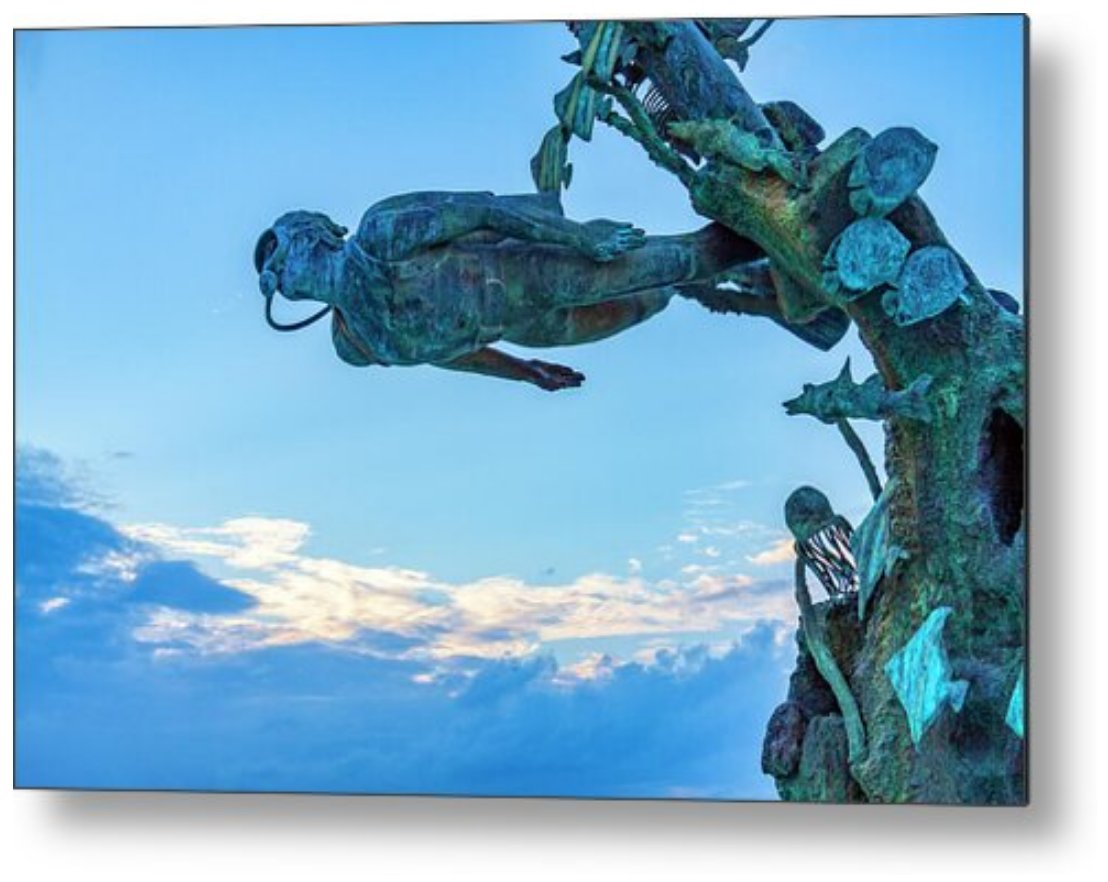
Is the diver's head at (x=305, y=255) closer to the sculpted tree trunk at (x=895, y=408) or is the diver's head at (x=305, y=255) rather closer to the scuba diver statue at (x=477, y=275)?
the scuba diver statue at (x=477, y=275)

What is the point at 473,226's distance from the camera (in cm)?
486

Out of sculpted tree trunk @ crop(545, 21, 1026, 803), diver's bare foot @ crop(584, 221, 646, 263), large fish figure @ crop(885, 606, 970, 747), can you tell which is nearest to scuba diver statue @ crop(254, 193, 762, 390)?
diver's bare foot @ crop(584, 221, 646, 263)

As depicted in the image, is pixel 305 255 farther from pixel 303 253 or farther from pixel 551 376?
pixel 551 376

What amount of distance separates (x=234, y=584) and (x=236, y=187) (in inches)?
28.7

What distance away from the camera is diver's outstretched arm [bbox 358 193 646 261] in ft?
15.9

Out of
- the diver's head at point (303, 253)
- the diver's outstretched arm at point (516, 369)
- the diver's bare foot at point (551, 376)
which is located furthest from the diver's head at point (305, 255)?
the diver's bare foot at point (551, 376)

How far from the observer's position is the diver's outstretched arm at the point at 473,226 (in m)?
4.86

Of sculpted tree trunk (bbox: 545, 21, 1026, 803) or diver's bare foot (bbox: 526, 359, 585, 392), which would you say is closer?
sculpted tree trunk (bbox: 545, 21, 1026, 803)

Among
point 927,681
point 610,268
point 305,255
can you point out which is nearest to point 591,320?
point 610,268

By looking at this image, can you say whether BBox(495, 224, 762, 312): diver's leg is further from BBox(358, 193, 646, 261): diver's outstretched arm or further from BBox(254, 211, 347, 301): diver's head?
BBox(254, 211, 347, 301): diver's head

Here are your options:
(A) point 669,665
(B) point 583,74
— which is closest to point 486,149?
(B) point 583,74

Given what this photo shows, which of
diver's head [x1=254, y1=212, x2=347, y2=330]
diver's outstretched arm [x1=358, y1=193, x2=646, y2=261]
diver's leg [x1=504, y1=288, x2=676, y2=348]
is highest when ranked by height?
diver's outstretched arm [x1=358, y1=193, x2=646, y2=261]

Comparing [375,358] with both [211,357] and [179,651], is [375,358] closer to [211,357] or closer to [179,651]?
[211,357]

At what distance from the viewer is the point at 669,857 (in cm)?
482
